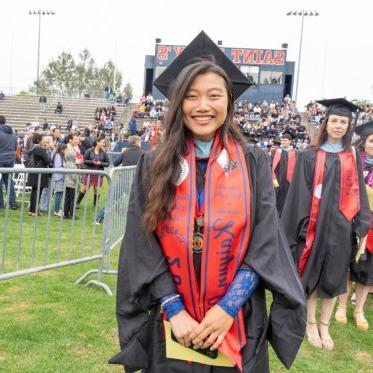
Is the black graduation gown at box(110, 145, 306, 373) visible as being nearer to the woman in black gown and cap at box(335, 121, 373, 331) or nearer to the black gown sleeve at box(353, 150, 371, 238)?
the black gown sleeve at box(353, 150, 371, 238)

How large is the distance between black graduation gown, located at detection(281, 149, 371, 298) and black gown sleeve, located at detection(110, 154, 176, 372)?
2.20 meters

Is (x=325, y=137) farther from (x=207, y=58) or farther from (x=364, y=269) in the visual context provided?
(x=207, y=58)

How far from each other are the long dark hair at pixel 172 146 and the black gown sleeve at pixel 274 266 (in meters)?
0.24

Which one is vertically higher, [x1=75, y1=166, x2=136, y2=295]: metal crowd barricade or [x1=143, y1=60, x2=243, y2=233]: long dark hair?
[x1=143, y1=60, x2=243, y2=233]: long dark hair

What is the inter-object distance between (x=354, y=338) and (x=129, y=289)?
3.04 meters

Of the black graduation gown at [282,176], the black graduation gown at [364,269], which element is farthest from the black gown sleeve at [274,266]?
the black graduation gown at [282,176]

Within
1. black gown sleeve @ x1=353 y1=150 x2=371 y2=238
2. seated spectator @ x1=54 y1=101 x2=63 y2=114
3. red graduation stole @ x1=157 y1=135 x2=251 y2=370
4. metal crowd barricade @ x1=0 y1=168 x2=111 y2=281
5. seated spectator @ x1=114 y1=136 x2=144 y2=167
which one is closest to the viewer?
red graduation stole @ x1=157 y1=135 x2=251 y2=370

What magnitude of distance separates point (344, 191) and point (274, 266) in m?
2.15

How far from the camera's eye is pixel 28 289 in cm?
491

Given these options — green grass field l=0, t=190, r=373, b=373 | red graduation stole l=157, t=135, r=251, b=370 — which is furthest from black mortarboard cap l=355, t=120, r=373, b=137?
red graduation stole l=157, t=135, r=251, b=370

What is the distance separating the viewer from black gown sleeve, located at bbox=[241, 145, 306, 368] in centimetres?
185

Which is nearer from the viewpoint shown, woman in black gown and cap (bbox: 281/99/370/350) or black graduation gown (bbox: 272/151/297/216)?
woman in black gown and cap (bbox: 281/99/370/350)

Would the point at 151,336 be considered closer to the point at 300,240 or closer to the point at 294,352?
the point at 294,352

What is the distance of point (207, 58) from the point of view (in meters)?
2.14
